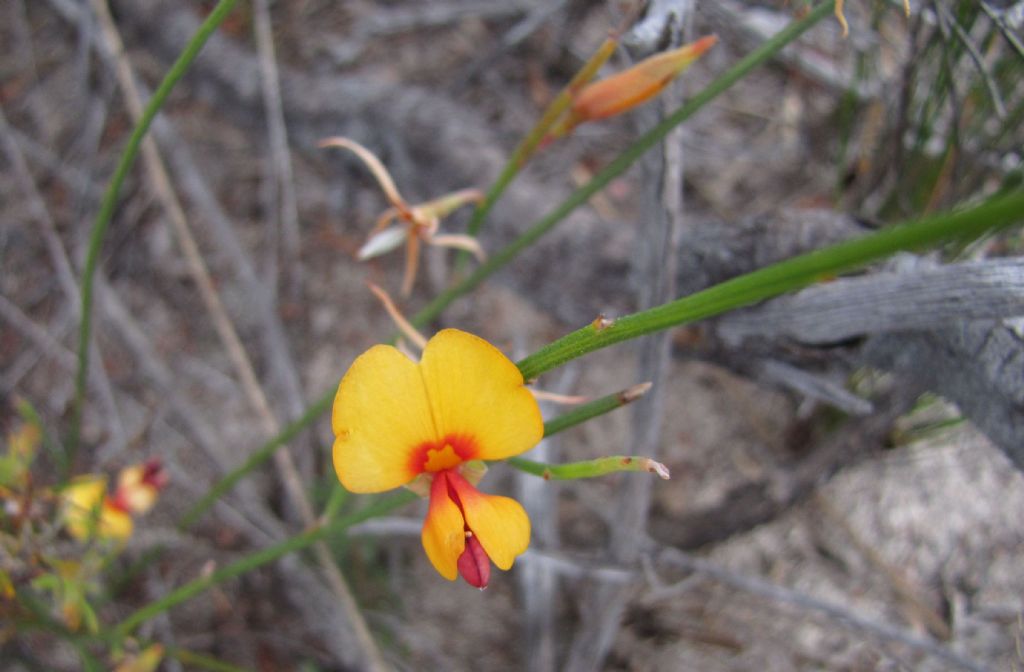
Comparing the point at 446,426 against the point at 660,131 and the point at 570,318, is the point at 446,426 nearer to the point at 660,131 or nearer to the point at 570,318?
the point at 660,131

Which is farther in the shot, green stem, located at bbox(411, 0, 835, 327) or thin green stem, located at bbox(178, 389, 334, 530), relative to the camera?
thin green stem, located at bbox(178, 389, 334, 530)

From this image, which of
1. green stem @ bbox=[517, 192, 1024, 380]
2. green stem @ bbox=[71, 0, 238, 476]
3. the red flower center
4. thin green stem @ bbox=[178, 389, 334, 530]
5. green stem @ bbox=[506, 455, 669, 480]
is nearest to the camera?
green stem @ bbox=[517, 192, 1024, 380]

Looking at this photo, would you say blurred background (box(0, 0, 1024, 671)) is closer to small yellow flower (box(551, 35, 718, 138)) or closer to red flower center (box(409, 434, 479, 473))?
small yellow flower (box(551, 35, 718, 138))

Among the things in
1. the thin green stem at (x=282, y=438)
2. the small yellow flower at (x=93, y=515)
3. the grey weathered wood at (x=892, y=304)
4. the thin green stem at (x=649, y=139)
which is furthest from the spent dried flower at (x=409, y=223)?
the small yellow flower at (x=93, y=515)

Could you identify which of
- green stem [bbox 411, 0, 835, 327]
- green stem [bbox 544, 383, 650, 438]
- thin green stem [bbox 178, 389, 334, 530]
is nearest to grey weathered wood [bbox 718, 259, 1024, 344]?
green stem [bbox 411, 0, 835, 327]

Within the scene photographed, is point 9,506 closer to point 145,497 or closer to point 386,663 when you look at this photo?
point 145,497

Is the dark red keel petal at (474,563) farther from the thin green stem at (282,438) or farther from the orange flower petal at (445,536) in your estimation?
the thin green stem at (282,438)
